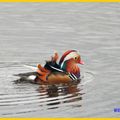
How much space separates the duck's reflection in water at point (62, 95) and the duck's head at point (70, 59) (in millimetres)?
798

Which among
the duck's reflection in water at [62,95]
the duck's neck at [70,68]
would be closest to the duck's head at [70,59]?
the duck's neck at [70,68]

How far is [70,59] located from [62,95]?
2.03m

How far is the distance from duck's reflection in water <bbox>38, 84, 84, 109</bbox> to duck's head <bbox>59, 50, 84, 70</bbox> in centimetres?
80

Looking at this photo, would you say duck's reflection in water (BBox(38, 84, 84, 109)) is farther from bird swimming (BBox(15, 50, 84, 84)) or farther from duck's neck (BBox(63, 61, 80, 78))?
duck's neck (BBox(63, 61, 80, 78))

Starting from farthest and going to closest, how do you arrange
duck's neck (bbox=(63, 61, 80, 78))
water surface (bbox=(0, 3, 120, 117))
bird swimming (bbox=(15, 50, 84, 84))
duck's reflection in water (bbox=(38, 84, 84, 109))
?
duck's neck (bbox=(63, 61, 80, 78)) → bird swimming (bbox=(15, 50, 84, 84)) → duck's reflection in water (bbox=(38, 84, 84, 109)) → water surface (bbox=(0, 3, 120, 117))

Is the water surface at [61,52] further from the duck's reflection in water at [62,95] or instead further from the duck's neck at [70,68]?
the duck's neck at [70,68]

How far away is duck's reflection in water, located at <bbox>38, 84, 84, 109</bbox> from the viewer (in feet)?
58.0

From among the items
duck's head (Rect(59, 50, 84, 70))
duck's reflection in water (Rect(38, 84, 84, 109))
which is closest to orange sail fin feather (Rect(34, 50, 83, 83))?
duck's head (Rect(59, 50, 84, 70))

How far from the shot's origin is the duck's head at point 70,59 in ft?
66.1

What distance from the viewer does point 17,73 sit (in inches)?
790

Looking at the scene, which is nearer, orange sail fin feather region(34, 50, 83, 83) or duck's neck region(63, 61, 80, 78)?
orange sail fin feather region(34, 50, 83, 83)

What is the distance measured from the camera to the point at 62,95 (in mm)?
18406

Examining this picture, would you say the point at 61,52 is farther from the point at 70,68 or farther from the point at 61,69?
the point at 61,69

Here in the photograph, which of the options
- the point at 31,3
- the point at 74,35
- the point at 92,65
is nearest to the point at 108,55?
the point at 92,65
